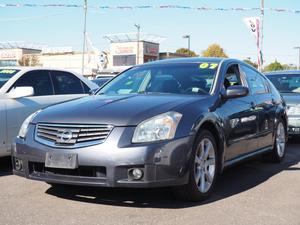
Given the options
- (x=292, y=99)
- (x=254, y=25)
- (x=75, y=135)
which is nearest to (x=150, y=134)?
(x=75, y=135)

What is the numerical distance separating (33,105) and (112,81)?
4.32ft

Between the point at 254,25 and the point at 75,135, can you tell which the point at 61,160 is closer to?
the point at 75,135

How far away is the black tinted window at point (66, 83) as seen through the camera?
7993mm

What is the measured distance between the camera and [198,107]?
5.22m

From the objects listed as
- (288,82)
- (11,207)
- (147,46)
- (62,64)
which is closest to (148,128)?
(11,207)

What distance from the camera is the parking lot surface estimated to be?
4566 mm

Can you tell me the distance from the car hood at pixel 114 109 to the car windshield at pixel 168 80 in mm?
340

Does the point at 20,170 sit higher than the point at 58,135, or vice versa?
the point at 58,135

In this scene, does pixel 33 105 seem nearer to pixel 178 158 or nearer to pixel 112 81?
pixel 112 81

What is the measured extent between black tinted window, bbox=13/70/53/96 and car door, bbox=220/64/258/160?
9.51 feet

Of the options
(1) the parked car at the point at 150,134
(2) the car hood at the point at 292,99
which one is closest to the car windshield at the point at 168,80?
(1) the parked car at the point at 150,134

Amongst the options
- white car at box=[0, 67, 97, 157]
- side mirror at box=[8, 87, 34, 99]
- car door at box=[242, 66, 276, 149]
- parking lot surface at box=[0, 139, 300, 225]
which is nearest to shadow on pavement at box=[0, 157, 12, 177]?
white car at box=[0, 67, 97, 157]

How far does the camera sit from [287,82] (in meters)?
10.6

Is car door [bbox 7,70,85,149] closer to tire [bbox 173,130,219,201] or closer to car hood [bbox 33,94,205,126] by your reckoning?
car hood [bbox 33,94,205,126]
